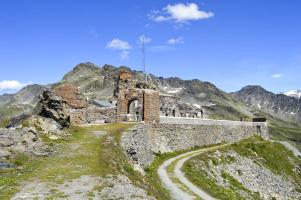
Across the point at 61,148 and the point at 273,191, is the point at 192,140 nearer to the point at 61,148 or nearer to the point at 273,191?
the point at 273,191

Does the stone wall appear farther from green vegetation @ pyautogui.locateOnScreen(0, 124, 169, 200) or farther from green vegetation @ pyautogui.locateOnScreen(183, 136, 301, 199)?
green vegetation @ pyautogui.locateOnScreen(183, 136, 301, 199)

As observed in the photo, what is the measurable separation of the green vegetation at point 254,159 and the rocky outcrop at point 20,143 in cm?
1375

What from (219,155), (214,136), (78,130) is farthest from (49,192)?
(214,136)

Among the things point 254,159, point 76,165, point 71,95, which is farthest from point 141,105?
point 76,165

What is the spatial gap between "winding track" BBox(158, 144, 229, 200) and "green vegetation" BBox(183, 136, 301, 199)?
2.74ft

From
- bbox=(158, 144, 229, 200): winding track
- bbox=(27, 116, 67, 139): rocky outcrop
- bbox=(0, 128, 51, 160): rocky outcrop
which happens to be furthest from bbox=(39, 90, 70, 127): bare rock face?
bbox=(158, 144, 229, 200): winding track

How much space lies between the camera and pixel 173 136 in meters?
54.7

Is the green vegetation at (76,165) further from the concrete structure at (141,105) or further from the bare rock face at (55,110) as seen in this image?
the concrete structure at (141,105)

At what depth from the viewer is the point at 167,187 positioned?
1305 inches

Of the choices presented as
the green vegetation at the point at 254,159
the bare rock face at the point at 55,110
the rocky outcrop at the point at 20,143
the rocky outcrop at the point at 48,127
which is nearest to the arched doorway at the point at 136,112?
the green vegetation at the point at 254,159

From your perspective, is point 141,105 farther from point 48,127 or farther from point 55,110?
point 48,127

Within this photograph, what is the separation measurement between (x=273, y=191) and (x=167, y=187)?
27.7 metres

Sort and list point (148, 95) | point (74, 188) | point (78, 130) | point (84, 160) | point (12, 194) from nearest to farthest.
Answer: point (12, 194) → point (74, 188) → point (84, 160) → point (78, 130) → point (148, 95)

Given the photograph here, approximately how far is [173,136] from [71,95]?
14.3 m
